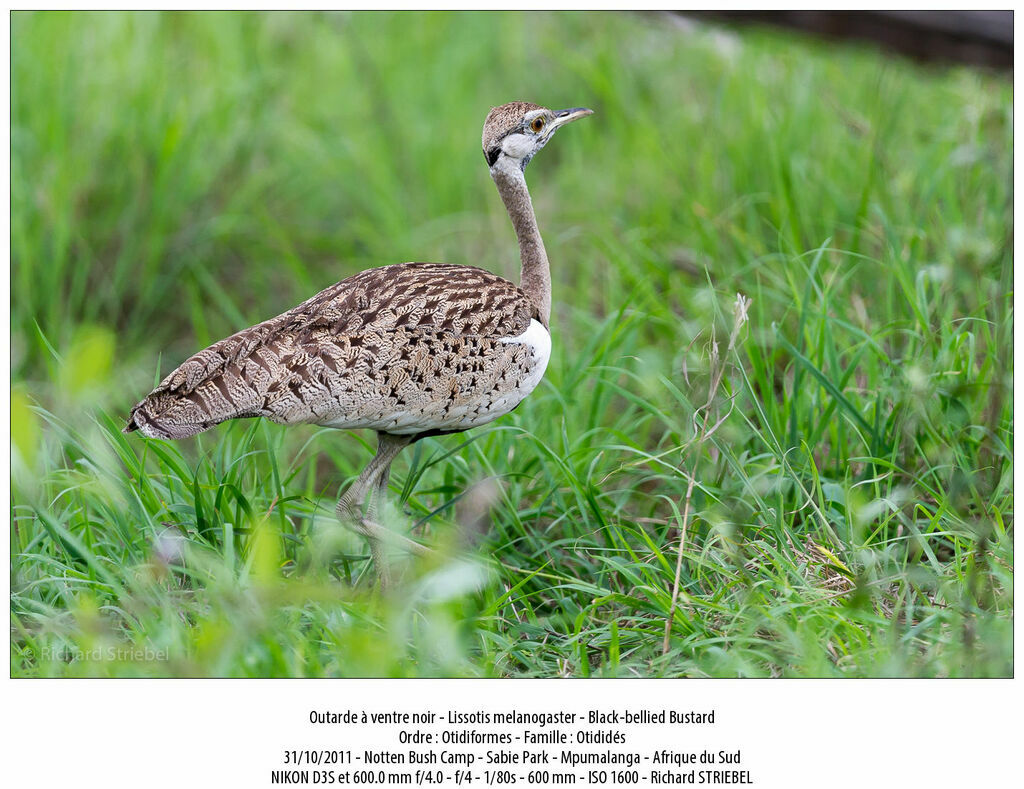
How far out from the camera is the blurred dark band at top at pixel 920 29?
4.60 meters

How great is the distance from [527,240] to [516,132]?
38 centimetres

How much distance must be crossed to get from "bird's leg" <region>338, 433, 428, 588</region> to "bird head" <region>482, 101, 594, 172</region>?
1.03 m

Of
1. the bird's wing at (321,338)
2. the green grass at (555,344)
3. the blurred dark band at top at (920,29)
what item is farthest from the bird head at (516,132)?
the blurred dark band at top at (920,29)

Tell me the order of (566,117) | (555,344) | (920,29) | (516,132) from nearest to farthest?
1. (516,132)
2. (566,117)
3. (920,29)
4. (555,344)

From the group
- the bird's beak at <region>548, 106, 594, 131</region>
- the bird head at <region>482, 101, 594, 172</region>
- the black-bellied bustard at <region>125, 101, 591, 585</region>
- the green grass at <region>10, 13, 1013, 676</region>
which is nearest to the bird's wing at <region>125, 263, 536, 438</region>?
the black-bellied bustard at <region>125, 101, 591, 585</region>

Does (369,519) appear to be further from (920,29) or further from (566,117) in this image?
(920,29)

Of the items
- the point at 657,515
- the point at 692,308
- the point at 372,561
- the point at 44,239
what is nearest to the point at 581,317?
the point at 692,308

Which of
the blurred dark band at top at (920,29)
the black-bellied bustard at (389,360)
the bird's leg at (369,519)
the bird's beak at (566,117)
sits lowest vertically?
the bird's leg at (369,519)

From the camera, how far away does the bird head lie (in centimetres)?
353

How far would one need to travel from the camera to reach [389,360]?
3.27 metres

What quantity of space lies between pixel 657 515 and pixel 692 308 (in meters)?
1.26

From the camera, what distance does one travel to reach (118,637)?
3.13 meters

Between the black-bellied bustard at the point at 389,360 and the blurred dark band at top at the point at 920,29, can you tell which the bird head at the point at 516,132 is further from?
the blurred dark band at top at the point at 920,29

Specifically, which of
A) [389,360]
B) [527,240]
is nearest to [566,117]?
[527,240]
